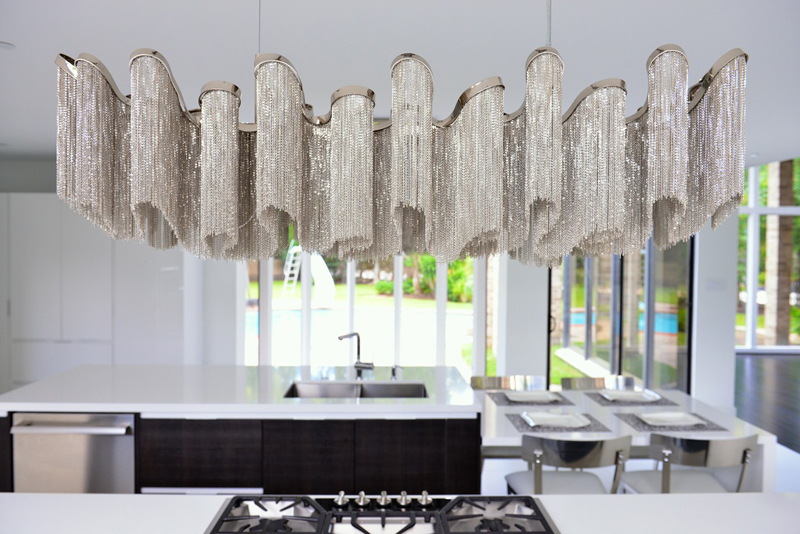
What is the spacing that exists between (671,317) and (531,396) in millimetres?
3420

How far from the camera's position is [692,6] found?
6.97ft

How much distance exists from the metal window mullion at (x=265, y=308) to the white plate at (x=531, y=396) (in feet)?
10.6

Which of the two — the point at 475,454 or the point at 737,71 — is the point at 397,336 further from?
the point at 737,71

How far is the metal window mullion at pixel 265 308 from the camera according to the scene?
19.8 feet

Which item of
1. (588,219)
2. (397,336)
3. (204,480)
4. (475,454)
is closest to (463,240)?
(588,219)

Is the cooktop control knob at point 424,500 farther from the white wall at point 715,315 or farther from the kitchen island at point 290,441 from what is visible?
the white wall at point 715,315

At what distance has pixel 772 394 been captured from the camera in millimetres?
6691

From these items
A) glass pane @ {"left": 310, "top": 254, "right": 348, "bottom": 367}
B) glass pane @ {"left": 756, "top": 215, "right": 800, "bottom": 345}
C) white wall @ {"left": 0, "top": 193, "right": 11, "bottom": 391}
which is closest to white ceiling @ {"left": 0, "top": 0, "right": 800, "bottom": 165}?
white wall @ {"left": 0, "top": 193, "right": 11, "bottom": 391}

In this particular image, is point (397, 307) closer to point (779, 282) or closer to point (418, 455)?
point (418, 455)

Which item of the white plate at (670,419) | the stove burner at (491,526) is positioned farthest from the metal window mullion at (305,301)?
the stove burner at (491,526)

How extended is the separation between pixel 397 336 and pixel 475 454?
3.08m

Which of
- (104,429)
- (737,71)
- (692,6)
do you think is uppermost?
(692,6)

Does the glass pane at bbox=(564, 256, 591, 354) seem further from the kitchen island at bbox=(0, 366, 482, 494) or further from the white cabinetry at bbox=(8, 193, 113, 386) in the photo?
the white cabinetry at bbox=(8, 193, 113, 386)

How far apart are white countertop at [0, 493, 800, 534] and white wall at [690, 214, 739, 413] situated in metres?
4.27
